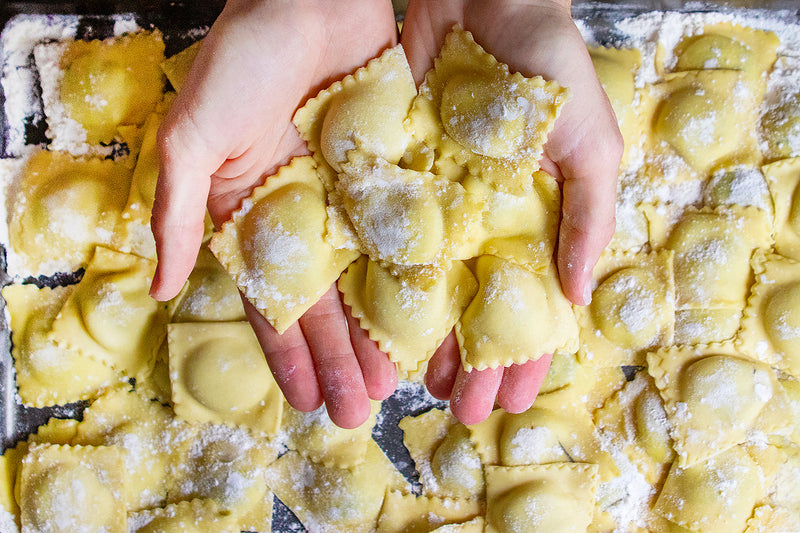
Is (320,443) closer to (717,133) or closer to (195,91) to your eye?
(195,91)

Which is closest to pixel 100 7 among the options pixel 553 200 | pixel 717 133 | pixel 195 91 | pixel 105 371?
pixel 195 91

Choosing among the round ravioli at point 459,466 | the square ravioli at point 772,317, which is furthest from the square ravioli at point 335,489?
the square ravioli at point 772,317

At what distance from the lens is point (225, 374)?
2.11 m

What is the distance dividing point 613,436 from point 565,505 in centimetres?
31

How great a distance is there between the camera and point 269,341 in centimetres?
190

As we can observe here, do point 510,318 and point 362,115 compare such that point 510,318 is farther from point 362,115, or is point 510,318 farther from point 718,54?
point 718,54

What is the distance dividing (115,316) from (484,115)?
4.60 feet

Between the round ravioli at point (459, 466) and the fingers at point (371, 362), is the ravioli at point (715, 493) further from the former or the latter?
the fingers at point (371, 362)

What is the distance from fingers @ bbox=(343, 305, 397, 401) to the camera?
1.91m

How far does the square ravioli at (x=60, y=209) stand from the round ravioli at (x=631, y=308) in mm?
1732

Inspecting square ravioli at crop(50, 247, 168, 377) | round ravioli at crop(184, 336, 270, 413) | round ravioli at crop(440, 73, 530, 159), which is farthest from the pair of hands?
square ravioli at crop(50, 247, 168, 377)

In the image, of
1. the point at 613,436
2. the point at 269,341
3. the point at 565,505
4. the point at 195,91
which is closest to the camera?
the point at 195,91

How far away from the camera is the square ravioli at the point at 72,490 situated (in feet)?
7.00

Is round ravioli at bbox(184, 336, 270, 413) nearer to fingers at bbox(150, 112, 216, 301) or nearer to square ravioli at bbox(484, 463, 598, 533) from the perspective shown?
fingers at bbox(150, 112, 216, 301)
